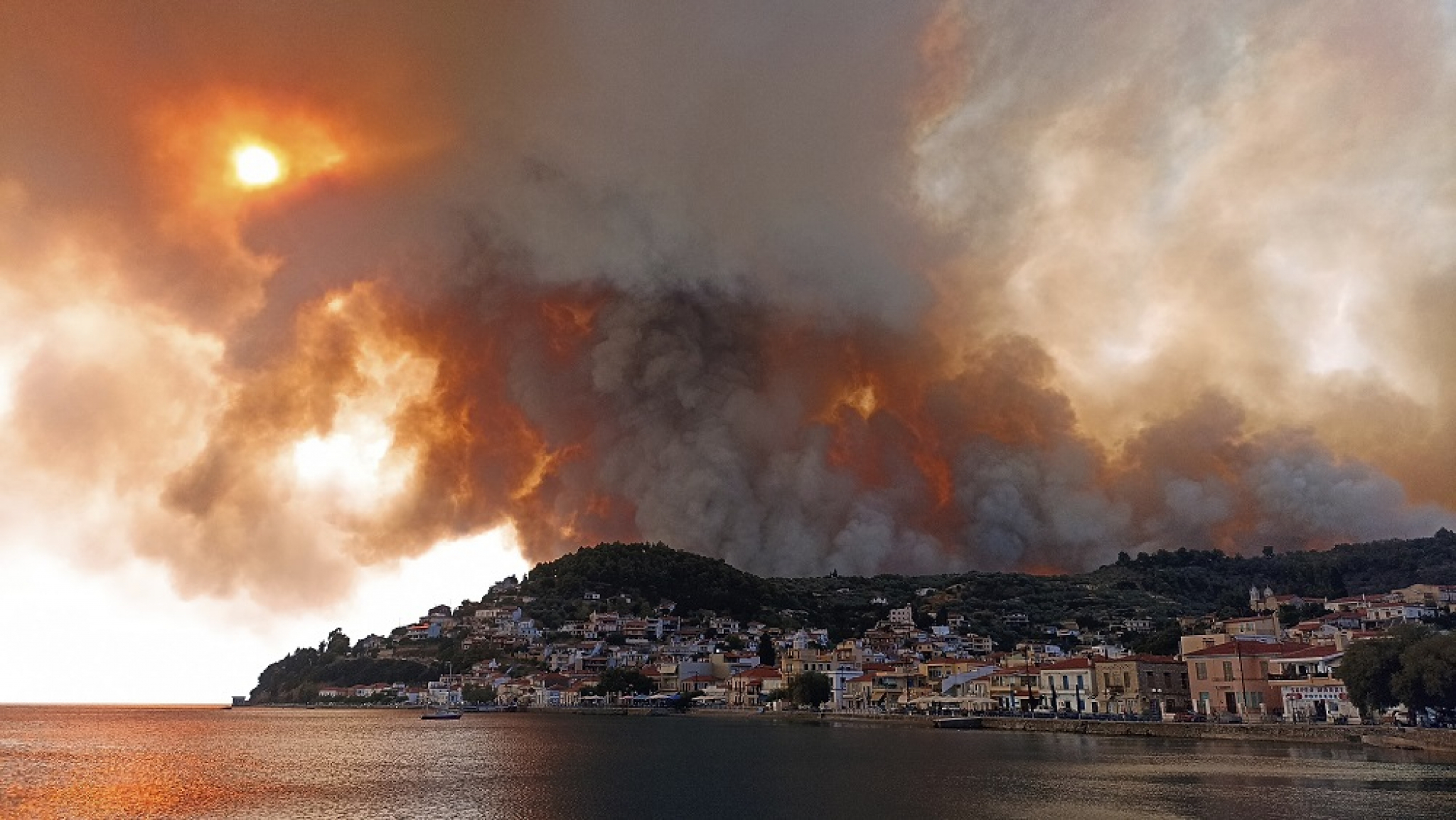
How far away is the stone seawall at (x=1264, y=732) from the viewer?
35.8 m

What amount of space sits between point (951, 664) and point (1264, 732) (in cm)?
3410

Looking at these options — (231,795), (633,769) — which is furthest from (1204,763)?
(231,795)

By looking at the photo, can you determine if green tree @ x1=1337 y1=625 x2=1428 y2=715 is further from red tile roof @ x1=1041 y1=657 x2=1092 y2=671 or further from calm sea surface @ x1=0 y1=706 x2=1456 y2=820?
red tile roof @ x1=1041 y1=657 x2=1092 y2=671

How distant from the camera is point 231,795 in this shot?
31875 millimetres

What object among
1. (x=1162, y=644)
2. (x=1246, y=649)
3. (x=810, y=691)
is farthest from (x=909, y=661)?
(x=1246, y=649)

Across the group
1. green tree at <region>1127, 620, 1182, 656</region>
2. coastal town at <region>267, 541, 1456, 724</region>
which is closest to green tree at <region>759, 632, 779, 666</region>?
coastal town at <region>267, 541, 1456, 724</region>

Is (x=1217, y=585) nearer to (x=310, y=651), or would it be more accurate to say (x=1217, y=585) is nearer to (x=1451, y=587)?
(x=1451, y=587)

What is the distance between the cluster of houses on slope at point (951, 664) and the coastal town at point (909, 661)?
15 centimetres

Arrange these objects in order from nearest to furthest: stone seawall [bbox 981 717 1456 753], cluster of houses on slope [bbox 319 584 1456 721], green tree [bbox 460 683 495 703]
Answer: stone seawall [bbox 981 717 1456 753] → cluster of houses on slope [bbox 319 584 1456 721] → green tree [bbox 460 683 495 703]

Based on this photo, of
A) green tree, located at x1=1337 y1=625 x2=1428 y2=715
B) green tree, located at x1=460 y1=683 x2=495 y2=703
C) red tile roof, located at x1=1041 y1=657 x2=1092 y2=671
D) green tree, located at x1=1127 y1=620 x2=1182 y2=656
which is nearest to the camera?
green tree, located at x1=1337 y1=625 x2=1428 y2=715

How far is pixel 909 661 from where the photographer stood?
288 feet

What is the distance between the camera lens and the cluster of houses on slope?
52.0m

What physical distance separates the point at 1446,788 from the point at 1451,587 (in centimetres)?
7928

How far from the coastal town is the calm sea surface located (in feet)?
27.1
